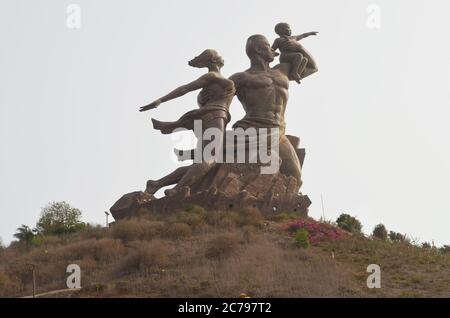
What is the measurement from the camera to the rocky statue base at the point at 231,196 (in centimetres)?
2178

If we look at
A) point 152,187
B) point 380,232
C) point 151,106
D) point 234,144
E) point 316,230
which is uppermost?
point 151,106

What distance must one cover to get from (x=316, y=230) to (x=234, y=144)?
312cm

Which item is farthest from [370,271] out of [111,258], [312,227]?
[111,258]

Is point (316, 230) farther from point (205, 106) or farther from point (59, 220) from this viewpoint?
point (59, 220)

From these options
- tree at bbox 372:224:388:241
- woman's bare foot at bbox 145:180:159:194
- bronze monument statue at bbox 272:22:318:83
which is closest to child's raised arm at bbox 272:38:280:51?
bronze monument statue at bbox 272:22:318:83

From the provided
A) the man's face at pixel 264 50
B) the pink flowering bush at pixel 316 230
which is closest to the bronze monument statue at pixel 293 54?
the man's face at pixel 264 50

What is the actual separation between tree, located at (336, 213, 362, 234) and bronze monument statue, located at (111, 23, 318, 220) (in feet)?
4.03

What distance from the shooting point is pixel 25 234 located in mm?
24203

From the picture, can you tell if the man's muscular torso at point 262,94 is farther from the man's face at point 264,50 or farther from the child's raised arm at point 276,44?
the child's raised arm at point 276,44

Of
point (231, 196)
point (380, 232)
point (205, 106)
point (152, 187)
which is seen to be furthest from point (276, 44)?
point (380, 232)

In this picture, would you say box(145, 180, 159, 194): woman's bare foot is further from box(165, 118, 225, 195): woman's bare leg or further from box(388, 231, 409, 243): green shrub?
box(388, 231, 409, 243): green shrub

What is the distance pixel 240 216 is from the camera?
2119 cm
